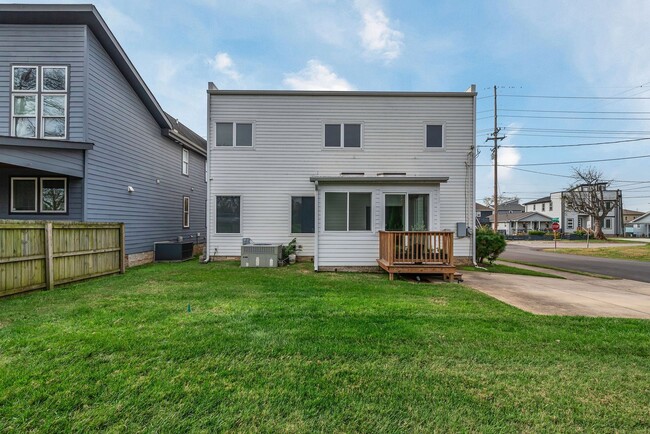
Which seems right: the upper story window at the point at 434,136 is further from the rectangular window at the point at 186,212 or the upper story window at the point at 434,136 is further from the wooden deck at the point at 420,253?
the rectangular window at the point at 186,212

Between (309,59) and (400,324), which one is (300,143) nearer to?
(309,59)

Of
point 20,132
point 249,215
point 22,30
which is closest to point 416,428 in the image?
point 249,215

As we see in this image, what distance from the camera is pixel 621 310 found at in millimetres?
5141

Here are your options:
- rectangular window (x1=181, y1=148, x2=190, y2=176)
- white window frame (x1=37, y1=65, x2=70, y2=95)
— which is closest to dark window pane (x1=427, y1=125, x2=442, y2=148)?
rectangular window (x1=181, y1=148, x2=190, y2=176)

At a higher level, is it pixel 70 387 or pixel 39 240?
pixel 39 240

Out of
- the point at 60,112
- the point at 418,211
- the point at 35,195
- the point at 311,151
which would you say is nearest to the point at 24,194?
the point at 35,195

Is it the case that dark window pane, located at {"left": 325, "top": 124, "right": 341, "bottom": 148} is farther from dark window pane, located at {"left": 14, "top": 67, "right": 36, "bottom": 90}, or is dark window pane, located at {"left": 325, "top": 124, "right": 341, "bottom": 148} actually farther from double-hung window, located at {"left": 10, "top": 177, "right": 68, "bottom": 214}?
dark window pane, located at {"left": 14, "top": 67, "right": 36, "bottom": 90}

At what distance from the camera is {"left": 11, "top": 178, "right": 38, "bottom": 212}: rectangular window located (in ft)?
27.1

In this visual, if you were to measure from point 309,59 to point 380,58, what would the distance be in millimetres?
3713

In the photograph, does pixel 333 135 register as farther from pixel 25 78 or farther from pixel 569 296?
pixel 25 78

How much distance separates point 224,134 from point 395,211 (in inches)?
275

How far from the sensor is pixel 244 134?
35.6 ft

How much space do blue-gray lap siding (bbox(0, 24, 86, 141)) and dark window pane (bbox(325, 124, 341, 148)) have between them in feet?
24.6

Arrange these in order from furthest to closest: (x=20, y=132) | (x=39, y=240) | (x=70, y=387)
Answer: (x=20, y=132) < (x=39, y=240) < (x=70, y=387)
